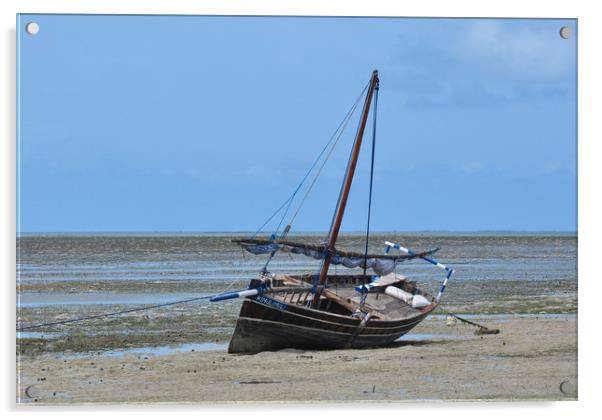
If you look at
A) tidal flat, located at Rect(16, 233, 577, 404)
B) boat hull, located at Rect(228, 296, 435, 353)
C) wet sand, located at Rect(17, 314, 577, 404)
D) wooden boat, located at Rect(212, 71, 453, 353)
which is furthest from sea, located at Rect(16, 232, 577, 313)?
boat hull, located at Rect(228, 296, 435, 353)

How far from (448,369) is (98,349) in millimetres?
5380

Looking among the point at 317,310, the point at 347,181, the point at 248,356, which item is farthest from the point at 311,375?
the point at 347,181

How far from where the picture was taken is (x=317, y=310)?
16.6m

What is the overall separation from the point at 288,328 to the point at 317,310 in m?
0.55

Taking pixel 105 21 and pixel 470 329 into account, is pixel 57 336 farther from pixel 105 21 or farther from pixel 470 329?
pixel 470 329

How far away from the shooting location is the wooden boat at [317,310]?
1627cm

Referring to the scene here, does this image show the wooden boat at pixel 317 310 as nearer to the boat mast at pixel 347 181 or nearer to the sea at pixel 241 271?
the boat mast at pixel 347 181

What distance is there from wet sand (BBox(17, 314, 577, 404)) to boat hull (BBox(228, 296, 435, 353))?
8.4 inches

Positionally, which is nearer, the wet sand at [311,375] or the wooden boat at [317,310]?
the wet sand at [311,375]

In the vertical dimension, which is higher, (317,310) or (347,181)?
(347,181)

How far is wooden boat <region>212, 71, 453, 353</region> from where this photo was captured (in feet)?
A: 53.4

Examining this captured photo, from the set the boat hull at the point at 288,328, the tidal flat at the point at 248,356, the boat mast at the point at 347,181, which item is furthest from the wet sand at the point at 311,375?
the boat mast at the point at 347,181

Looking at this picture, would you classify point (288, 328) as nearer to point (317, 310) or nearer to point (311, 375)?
point (317, 310)
